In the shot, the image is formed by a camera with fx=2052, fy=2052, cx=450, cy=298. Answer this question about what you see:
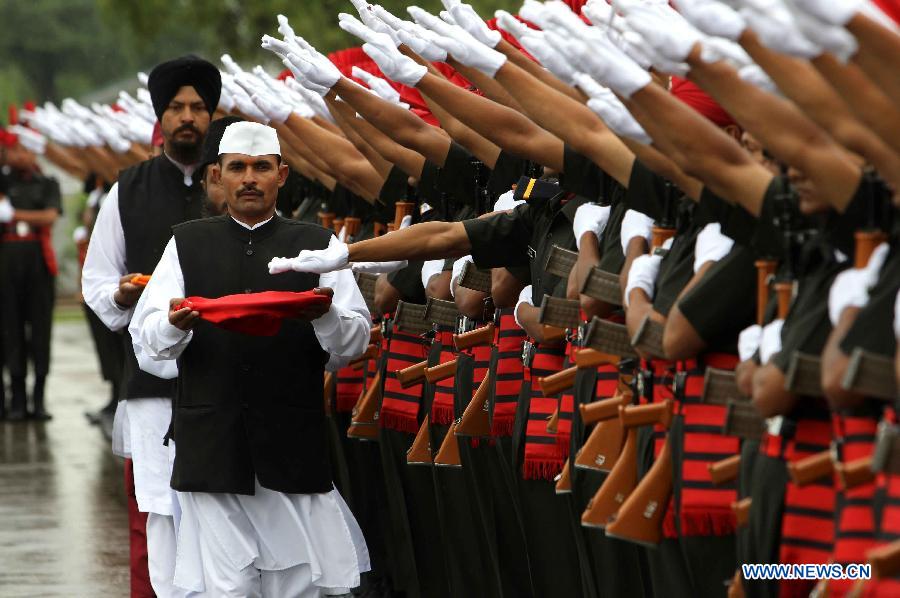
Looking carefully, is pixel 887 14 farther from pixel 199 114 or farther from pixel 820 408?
pixel 199 114

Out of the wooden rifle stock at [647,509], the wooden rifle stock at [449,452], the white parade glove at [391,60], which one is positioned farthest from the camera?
the wooden rifle stock at [449,452]

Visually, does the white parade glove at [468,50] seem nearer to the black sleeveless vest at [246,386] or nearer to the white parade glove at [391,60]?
the white parade glove at [391,60]

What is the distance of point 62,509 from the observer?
493 inches

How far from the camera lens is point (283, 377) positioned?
7.48 metres

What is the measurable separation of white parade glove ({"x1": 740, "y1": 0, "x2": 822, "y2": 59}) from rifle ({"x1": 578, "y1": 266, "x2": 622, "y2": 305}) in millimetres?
1923

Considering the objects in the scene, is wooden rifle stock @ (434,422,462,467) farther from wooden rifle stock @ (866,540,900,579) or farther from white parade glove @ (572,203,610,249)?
wooden rifle stock @ (866,540,900,579)

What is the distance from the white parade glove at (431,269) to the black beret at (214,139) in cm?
103

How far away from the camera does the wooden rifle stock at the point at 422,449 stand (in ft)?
28.8

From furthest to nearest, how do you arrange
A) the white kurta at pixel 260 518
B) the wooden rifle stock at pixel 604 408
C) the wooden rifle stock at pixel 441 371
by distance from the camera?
the wooden rifle stock at pixel 441 371 < the white kurta at pixel 260 518 < the wooden rifle stock at pixel 604 408

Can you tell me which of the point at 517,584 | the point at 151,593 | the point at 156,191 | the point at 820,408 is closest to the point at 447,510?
the point at 517,584

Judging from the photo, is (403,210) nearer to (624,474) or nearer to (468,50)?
(468,50)

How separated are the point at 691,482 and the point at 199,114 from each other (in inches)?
167

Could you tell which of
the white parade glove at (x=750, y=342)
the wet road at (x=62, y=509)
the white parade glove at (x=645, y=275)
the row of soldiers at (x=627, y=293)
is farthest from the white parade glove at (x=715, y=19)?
the wet road at (x=62, y=509)

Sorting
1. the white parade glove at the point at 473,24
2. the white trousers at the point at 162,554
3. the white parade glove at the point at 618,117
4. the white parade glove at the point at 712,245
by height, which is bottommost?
the white trousers at the point at 162,554
